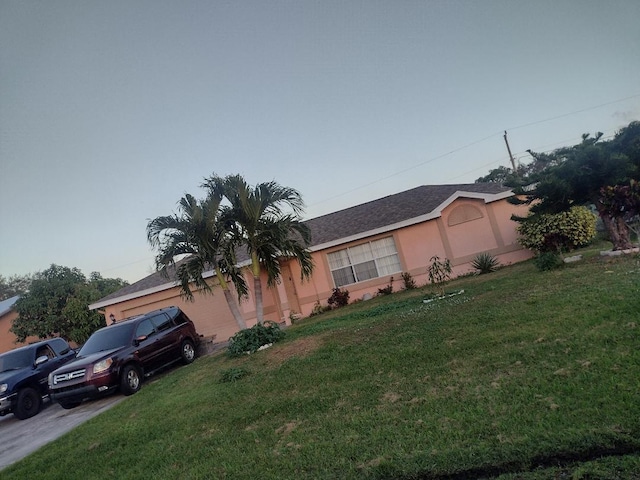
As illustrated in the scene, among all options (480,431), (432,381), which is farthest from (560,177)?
(480,431)

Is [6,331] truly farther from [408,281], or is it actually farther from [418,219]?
[418,219]

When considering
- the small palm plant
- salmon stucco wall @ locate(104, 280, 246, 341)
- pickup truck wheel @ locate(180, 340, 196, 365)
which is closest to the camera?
the small palm plant

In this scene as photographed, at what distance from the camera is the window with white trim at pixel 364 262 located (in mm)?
17094

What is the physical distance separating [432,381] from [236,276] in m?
7.69

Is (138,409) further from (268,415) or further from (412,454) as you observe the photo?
(412,454)

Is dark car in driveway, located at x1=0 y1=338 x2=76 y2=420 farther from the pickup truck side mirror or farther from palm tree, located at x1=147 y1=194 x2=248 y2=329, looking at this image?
palm tree, located at x1=147 y1=194 x2=248 y2=329

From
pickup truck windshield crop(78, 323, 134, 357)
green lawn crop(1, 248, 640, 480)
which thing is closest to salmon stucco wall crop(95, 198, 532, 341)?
pickup truck windshield crop(78, 323, 134, 357)

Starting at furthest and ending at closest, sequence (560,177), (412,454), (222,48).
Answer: (222,48) < (560,177) < (412,454)

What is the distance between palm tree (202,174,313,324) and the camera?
36.1 feet

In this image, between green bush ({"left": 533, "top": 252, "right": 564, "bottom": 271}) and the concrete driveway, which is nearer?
the concrete driveway

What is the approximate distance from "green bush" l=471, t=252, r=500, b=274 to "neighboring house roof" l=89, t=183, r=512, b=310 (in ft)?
7.43

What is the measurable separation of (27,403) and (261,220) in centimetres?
758

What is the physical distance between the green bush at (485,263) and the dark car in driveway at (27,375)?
1448 cm

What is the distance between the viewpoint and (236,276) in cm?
1156
